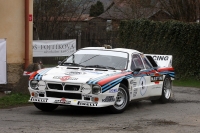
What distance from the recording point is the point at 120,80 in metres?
11.9

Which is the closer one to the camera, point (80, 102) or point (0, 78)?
point (80, 102)

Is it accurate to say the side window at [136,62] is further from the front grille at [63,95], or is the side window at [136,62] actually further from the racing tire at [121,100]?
the front grille at [63,95]

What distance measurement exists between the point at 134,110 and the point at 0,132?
4.60m

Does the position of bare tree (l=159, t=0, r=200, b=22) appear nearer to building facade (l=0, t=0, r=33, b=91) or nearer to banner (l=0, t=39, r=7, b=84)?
building facade (l=0, t=0, r=33, b=91)

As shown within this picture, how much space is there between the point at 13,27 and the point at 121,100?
523cm

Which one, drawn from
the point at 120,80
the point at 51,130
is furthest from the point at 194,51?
the point at 51,130

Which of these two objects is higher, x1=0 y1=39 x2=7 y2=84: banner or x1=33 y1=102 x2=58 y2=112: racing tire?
x1=0 y1=39 x2=7 y2=84: banner

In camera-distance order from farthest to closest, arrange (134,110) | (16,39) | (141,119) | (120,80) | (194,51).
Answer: (194,51) → (16,39) → (134,110) → (120,80) → (141,119)

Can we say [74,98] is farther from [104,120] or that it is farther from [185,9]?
[185,9]

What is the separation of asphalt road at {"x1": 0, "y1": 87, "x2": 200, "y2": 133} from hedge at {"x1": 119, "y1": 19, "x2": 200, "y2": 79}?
9.39 metres

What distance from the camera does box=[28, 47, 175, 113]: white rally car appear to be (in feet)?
37.1

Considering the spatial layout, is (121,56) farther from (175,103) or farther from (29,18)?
(29,18)

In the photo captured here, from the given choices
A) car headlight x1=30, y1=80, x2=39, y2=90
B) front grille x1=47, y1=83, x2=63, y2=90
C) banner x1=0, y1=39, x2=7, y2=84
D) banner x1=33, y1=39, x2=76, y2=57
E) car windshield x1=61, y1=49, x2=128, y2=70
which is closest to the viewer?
front grille x1=47, y1=83, x2=63, y2=90

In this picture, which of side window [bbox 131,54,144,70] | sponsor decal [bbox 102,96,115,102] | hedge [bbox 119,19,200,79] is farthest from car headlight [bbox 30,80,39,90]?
hedge [bbox 119,19,200,79]
